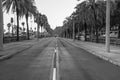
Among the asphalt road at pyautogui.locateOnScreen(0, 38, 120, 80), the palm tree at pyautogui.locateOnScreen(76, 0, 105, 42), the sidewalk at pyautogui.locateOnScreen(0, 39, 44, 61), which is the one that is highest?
the palm tree at pyautogui.locateOnScreen(76, 0, 105, 42)

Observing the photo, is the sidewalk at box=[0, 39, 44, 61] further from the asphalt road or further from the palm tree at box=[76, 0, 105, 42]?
the palm tree at box=[76, 0, 105, 42]

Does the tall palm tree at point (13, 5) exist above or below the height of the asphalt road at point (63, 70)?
above

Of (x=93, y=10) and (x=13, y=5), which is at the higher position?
(x=13, y=5)

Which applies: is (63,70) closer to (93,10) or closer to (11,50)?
(11,50)

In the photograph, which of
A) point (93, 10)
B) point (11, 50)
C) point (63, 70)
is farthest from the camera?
point (93, 10)

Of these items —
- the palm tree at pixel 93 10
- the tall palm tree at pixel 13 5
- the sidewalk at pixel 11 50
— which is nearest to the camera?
the sidewalk at pixel 11 50

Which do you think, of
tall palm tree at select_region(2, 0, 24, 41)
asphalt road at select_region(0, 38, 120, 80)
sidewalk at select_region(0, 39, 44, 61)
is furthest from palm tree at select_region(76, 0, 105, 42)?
asphalt road at select_region(0, 38, 120, 80)

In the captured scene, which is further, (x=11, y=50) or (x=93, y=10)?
(x=93, y=10)

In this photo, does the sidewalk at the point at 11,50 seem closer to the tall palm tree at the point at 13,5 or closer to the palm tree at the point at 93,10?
the tall palm tree at the point at 13,5

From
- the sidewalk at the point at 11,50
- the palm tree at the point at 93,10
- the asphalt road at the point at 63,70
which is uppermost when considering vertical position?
the palm tree at the point at 93,10

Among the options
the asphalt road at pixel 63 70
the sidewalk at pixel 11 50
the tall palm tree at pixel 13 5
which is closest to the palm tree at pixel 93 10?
the tall palm tree at pixel 13 5

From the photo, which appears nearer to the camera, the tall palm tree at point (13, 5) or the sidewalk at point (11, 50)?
the sidewalk at point (11, 50)

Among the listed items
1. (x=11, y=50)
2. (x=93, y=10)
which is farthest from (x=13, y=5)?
(x=11, y=50)

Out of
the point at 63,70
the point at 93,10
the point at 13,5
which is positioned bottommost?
the point at 63,70
